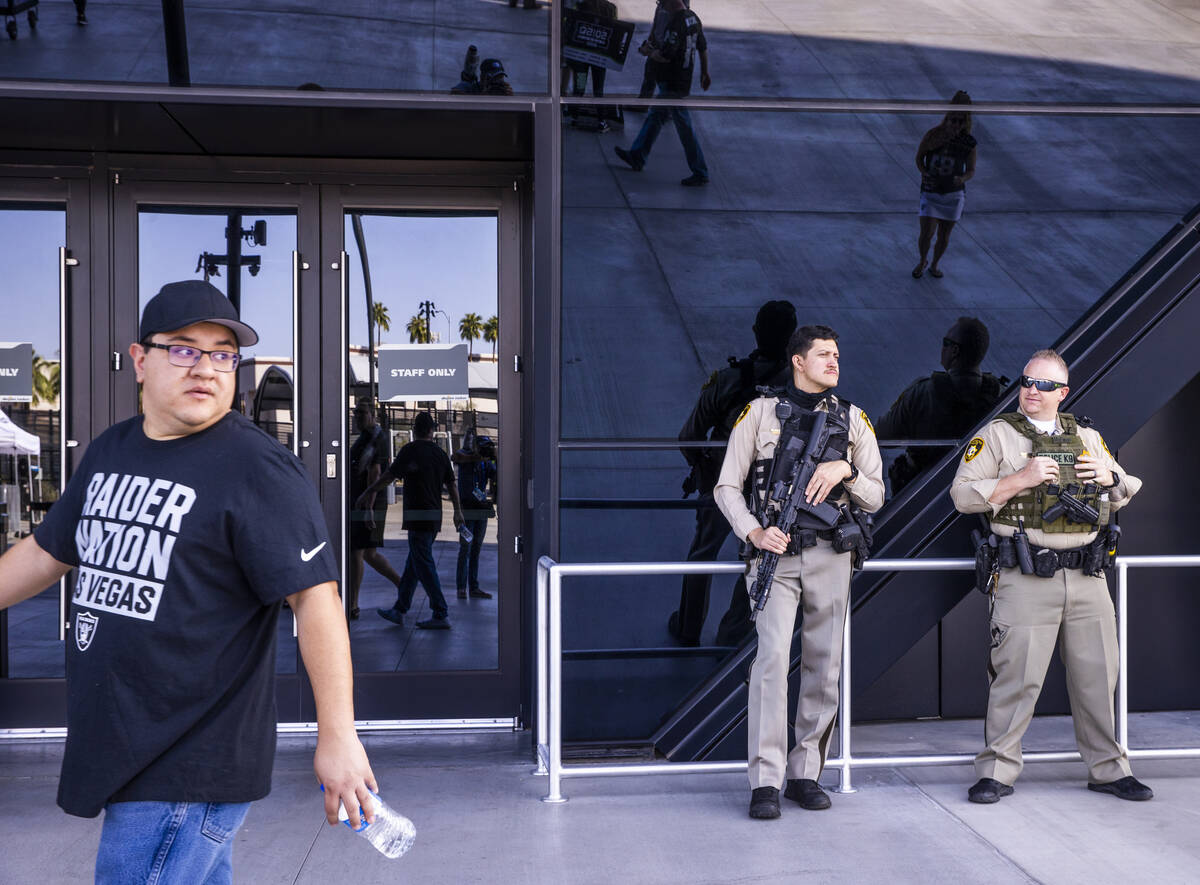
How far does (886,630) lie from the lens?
5.27 meters

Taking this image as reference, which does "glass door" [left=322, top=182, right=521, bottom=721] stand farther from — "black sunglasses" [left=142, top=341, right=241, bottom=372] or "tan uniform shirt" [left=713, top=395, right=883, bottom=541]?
"black sunglasses" [left=142, top=341, right=241, bottom=372]

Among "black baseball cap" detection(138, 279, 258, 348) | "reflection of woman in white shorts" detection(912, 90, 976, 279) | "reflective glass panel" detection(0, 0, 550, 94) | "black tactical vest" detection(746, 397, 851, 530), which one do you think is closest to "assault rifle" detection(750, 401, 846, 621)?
"black tactical vest" detection(746, 397, 851, 530)

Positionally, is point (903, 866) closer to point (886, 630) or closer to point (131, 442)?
point (886, 630)

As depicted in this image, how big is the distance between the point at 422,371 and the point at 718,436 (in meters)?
1.62

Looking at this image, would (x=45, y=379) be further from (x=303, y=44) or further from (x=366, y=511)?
(x=303, y=44)

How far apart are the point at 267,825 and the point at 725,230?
3454 millimetres

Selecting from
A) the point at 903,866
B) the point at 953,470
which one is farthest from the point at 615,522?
the point at 903,866

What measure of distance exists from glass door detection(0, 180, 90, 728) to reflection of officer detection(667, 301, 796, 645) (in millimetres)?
3171

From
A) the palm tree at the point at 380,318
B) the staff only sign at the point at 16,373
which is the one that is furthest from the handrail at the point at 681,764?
the staff only sign at the point at 16,373

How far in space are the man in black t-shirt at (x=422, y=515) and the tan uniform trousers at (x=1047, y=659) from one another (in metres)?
2.76

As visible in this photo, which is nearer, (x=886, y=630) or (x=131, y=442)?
(x=131, y=442)

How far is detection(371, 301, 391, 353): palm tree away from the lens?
589cm

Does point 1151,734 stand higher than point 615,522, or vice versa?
point 615,522

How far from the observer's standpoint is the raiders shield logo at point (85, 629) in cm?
221
